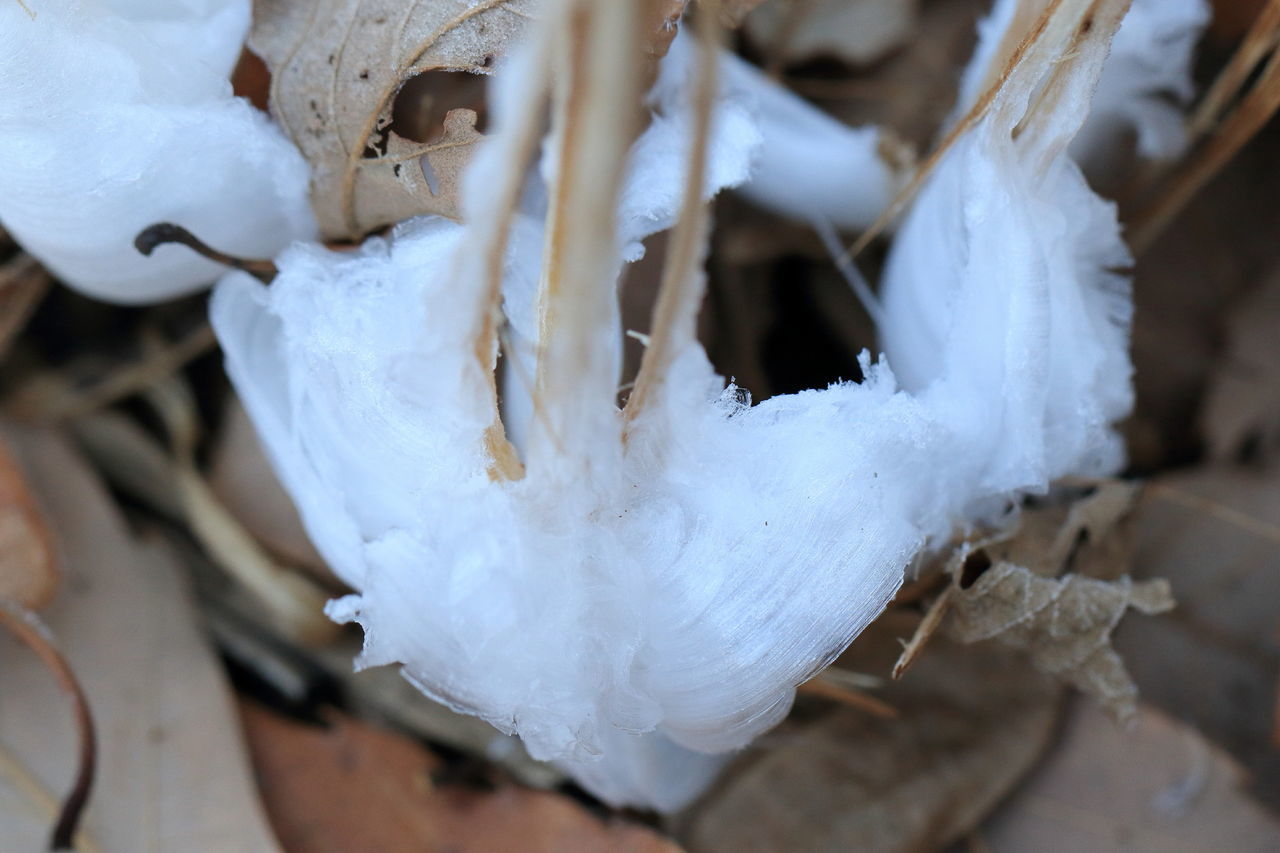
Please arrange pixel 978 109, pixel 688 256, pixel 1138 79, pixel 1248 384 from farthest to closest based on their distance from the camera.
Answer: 1. pixel 1248 384
2. pixel 1138 79
3. pixel 978 109
4. pixel 688 256

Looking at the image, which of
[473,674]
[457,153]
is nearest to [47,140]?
[457,153]

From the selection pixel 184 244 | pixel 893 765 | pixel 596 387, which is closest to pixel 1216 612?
pixel 893 765

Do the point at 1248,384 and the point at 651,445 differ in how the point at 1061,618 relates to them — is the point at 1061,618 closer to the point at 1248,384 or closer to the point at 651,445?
the point at 651,445

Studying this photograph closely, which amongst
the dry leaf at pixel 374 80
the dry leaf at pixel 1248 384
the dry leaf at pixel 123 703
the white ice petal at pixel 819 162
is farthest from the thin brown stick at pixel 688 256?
the dry leaf at pixel 1248 384

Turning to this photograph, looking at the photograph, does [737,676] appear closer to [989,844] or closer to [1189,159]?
[989,844]

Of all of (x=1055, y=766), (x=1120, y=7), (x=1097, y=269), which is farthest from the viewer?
→ (x=1055, y=766)

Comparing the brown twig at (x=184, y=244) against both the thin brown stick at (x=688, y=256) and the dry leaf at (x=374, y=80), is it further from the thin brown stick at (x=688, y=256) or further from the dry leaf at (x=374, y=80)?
the thin brown stick at (x=688, y=256)

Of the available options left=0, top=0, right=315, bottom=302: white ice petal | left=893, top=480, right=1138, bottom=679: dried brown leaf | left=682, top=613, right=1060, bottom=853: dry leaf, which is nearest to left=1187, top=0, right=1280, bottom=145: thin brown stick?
left=893, top=480, right=1138, bottom=679: dried brown leaf
